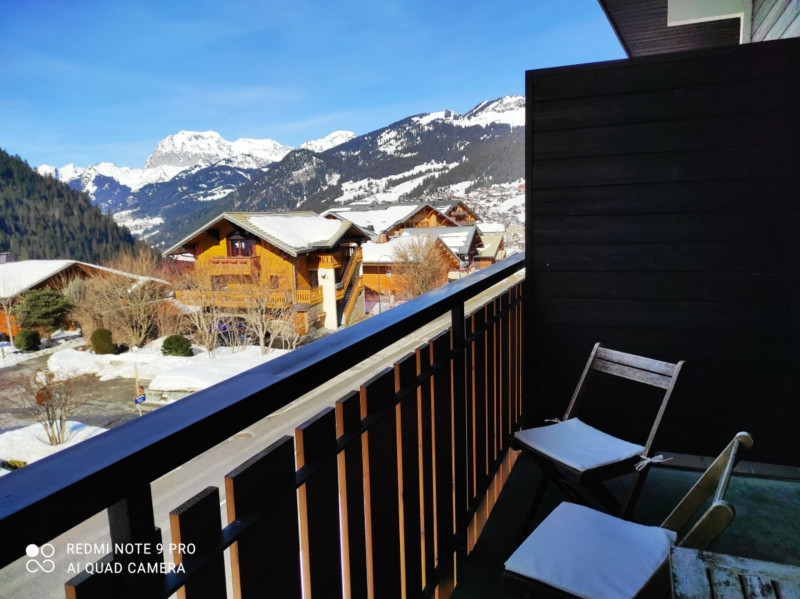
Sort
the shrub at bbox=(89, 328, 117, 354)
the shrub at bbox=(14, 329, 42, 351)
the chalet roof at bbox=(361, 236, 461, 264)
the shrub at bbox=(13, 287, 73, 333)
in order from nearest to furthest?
the shrub at bbox=(89, 328, 117, 354), the shrub at bbox=(14, 329, 42, 351), the chalet roof at bbox=(361, 236, 461, 264), the shrub at bbox=(13, 287, 73, 333)

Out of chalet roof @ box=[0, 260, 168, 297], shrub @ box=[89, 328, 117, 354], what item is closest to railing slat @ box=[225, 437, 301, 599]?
shrub @ box=[89, 328, 117, 354]

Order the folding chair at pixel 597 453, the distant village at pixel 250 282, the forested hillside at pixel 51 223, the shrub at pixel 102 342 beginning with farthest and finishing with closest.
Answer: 1. the forested hillside at pixel 51 223
2. the shrub at pixel 102 342
3. the distant village at pixel 250 282
4. the folding chair at pixel 597 453

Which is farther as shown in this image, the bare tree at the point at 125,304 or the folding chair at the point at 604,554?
the bare tree at the point at 125,304

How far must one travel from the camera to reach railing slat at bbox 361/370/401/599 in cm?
108

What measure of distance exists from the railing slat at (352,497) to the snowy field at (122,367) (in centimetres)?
1535

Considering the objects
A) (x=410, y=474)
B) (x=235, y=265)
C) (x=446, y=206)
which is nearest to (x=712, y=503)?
(x=410, y=474)

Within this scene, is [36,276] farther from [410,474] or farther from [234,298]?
[410,474]

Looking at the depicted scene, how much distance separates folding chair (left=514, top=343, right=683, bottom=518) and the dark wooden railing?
0.83 feet

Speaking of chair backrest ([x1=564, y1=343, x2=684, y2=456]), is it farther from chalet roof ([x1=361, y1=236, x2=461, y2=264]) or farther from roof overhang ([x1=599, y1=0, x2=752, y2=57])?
chalet roof ([x1=361, y1=236, x2=461, y2=264])

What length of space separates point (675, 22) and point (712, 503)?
12.4 feet

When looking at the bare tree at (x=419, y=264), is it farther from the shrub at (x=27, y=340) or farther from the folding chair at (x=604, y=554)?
the folding chair at (x=604, y=554)

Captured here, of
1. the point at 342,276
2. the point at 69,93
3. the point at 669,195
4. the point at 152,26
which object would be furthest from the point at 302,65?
the point at 669,195

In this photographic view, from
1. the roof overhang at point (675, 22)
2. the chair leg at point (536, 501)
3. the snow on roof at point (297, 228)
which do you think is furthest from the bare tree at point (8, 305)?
the chair leg at point (536, 501)

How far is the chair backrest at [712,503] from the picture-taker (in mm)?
996
